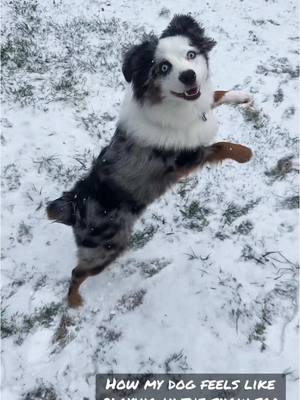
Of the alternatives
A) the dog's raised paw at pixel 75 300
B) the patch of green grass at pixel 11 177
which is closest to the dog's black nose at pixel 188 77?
the dog's raised paw at pixel 75 300

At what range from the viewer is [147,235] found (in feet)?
16.9

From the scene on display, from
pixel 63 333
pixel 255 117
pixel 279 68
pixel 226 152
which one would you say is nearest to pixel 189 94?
pixel 226 152

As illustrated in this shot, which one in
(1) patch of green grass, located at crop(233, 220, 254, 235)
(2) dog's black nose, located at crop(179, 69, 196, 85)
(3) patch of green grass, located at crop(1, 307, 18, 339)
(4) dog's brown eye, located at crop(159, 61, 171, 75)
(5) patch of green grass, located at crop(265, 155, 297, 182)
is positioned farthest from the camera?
(5) patch of green grass, located at crop(265, 155, 297, 182)

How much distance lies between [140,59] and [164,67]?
24 centimetres

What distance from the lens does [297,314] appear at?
4227mm

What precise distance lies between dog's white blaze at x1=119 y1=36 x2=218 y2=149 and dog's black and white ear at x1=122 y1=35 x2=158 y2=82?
0.25 ft

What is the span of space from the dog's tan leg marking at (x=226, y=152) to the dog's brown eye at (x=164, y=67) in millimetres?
1030

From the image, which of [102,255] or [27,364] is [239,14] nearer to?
[102,255]

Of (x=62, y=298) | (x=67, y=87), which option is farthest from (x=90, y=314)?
(x=67, y=87)

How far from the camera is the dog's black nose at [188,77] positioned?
137 inches

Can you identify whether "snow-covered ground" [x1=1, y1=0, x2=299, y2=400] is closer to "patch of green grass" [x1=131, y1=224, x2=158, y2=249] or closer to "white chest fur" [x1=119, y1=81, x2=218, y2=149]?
"patch of green grass" [x1=131, y1=224, x2=158, y2=249]

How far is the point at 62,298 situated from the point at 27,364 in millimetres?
752

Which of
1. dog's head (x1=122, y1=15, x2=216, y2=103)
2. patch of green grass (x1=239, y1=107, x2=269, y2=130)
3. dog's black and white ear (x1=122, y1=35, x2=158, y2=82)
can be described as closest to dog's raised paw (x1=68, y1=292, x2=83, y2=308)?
dog's head (x1=122, y1=15, x2=216, y2=103)

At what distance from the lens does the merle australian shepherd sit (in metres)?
3.66
